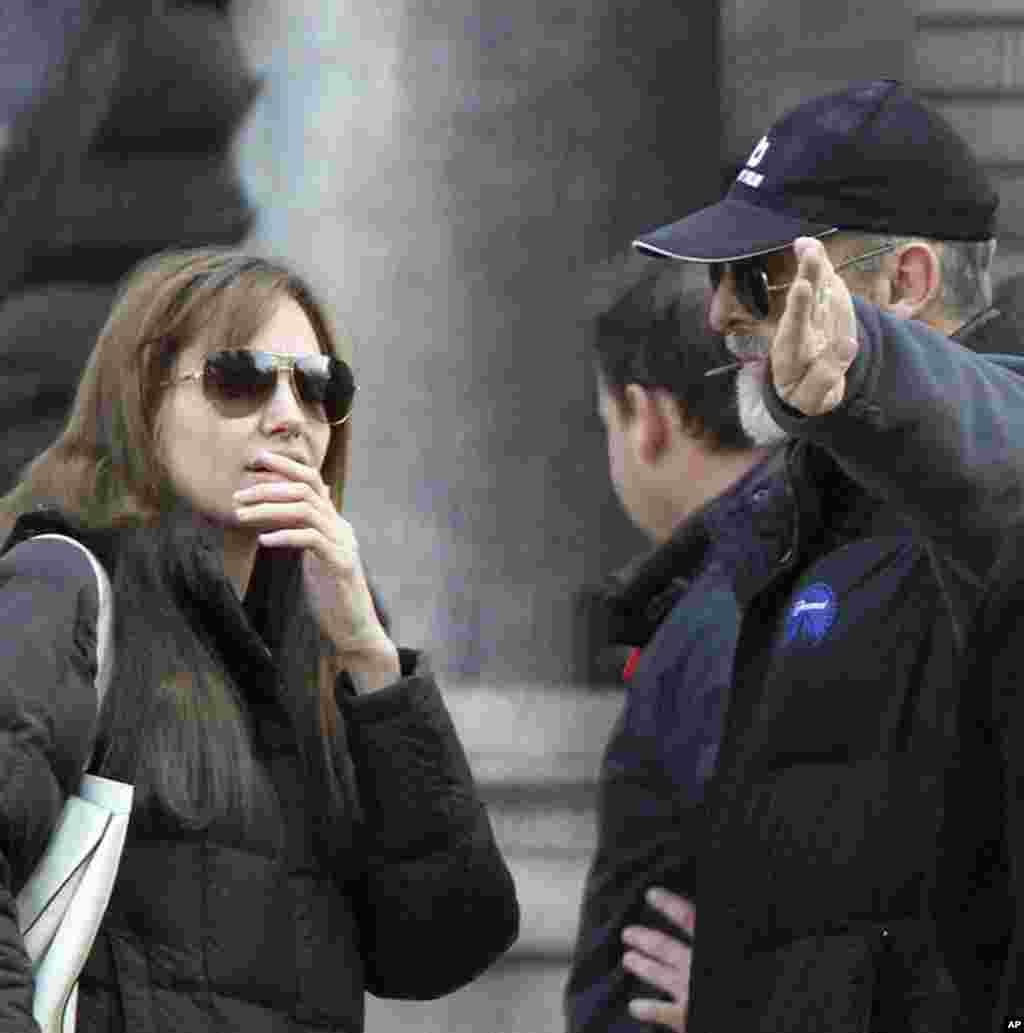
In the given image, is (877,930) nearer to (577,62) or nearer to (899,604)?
(899,604)

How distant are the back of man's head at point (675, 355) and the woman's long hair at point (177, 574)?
78 cm

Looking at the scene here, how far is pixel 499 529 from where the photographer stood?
5.89 m

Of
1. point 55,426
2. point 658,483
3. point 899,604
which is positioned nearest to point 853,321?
point 899,604

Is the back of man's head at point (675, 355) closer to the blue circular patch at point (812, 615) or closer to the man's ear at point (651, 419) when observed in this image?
the man's ear at point (651, 419)

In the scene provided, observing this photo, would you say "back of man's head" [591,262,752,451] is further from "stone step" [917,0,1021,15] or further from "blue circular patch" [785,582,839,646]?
"stone step" [917,0,1021,15]

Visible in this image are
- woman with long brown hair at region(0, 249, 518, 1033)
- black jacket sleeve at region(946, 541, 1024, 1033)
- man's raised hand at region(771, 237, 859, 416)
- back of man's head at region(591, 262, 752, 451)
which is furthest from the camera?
back of man's head at region(591, 262, 752, 451)

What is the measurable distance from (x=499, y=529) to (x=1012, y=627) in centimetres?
363

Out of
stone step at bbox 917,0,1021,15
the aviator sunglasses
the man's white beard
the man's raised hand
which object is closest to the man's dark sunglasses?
the man's white beard

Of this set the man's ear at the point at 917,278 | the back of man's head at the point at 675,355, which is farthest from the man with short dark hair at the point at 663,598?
the man's ear at the point at 917,278

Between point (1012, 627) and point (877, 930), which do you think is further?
point (877, 930)

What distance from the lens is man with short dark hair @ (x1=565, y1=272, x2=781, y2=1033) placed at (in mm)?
3631

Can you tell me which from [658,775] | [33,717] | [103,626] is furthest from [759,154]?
[33,717]

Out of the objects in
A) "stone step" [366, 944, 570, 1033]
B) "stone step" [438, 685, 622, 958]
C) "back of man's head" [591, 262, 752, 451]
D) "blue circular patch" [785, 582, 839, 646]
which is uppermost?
"blue circular patch" [785, 582, 839, 646]

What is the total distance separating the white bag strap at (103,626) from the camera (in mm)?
2994
